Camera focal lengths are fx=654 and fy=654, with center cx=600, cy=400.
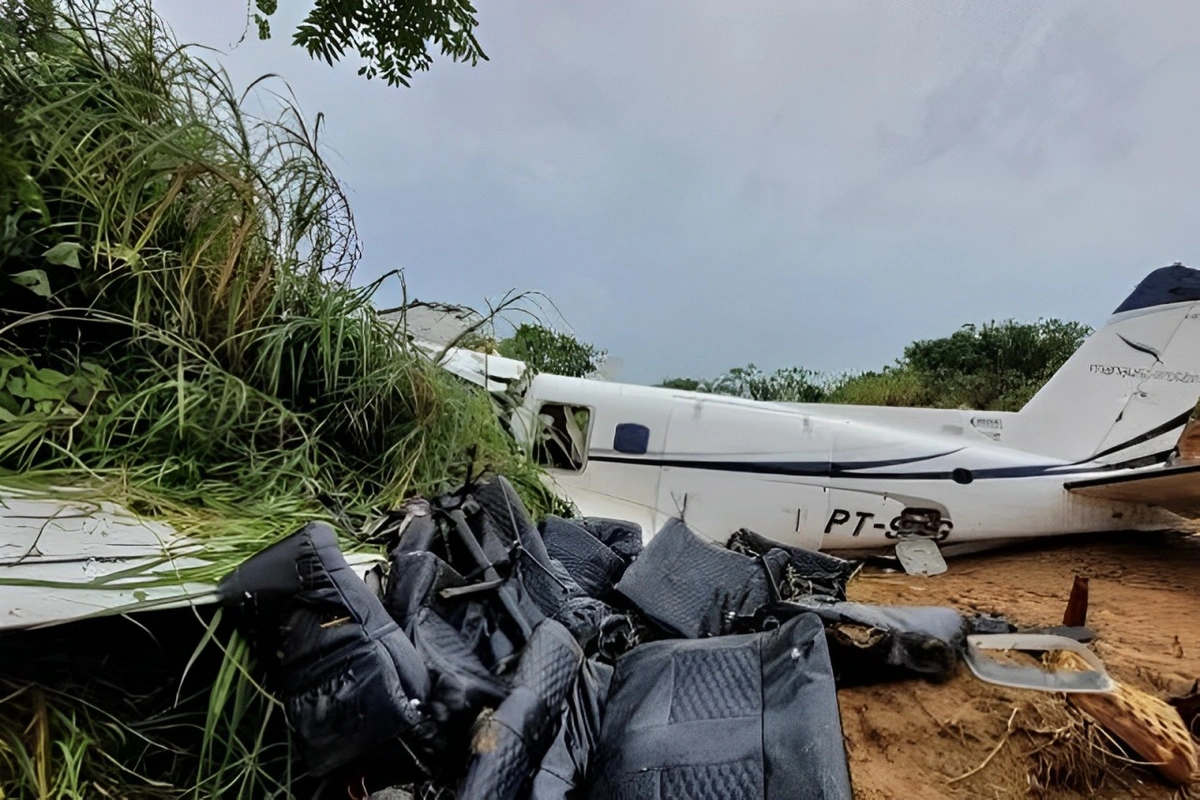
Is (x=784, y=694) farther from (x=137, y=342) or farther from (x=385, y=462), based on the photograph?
(x=137, y=342)

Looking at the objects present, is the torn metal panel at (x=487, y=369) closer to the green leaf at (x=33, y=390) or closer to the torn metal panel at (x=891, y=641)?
the green leaf at (x=33, y=390)

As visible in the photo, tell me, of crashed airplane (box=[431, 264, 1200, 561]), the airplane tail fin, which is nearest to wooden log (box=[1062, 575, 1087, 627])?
crashed airplane (box=[431, 264, 1200, 561])

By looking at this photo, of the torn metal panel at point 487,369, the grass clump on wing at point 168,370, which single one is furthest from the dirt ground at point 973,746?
the torn metal panel at point 487,369

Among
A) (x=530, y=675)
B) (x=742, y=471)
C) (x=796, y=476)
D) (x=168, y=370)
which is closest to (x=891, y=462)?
(x=796, y=476)

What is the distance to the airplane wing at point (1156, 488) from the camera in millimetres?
5051

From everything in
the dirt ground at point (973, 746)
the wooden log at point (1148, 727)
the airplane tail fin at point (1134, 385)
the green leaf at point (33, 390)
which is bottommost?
the dirt ground at point (973, 746)

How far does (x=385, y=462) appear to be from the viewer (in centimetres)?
217

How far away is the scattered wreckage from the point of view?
1.25 metres

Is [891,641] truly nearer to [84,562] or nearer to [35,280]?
[84,562]

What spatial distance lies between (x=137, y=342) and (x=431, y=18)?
1874mm

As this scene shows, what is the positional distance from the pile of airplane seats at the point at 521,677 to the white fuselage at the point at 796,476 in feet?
10.3

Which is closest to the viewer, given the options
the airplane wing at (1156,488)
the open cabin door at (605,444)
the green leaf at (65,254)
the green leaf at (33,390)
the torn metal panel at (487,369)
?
the green leaf at (33,390)

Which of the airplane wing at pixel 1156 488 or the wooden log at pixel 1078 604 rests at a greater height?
the airplane wing at pixel 1156 488

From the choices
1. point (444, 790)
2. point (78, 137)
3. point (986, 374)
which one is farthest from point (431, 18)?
point (986, 374)
